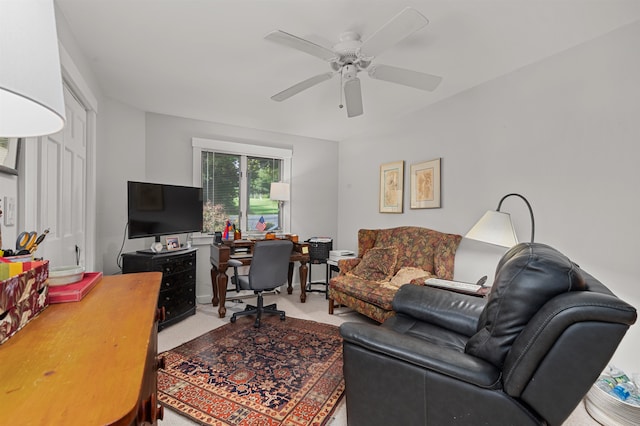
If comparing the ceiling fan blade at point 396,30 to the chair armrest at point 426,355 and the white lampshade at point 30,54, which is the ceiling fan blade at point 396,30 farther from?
the chair armrest at point 426,355

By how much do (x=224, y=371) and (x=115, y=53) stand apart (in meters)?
2.63

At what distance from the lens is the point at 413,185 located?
357cm

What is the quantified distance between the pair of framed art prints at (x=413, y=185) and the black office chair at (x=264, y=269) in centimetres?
157

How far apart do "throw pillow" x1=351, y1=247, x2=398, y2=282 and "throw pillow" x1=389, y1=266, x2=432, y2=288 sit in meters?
0.11

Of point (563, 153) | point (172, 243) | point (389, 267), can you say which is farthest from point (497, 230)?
point (172, 243)

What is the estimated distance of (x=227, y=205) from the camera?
4.09 meters

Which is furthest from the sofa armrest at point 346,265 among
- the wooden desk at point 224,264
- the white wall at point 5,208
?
the white wall at point 5,208

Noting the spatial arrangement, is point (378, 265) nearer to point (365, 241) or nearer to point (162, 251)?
point (365, 241)

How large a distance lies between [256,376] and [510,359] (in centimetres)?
174

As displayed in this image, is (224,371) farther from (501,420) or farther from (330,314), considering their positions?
(501,420)

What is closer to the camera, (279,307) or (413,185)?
(413,185)

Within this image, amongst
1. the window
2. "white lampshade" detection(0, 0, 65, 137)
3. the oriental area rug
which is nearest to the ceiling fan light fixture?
"white lampshade" detection(0, 0, 65, 137)

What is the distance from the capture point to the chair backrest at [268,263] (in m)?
3.00

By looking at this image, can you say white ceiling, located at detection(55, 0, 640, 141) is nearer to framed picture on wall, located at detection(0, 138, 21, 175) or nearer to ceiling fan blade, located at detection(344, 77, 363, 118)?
ceiling fan blade, located at detection(344, 77, 363, 118)
